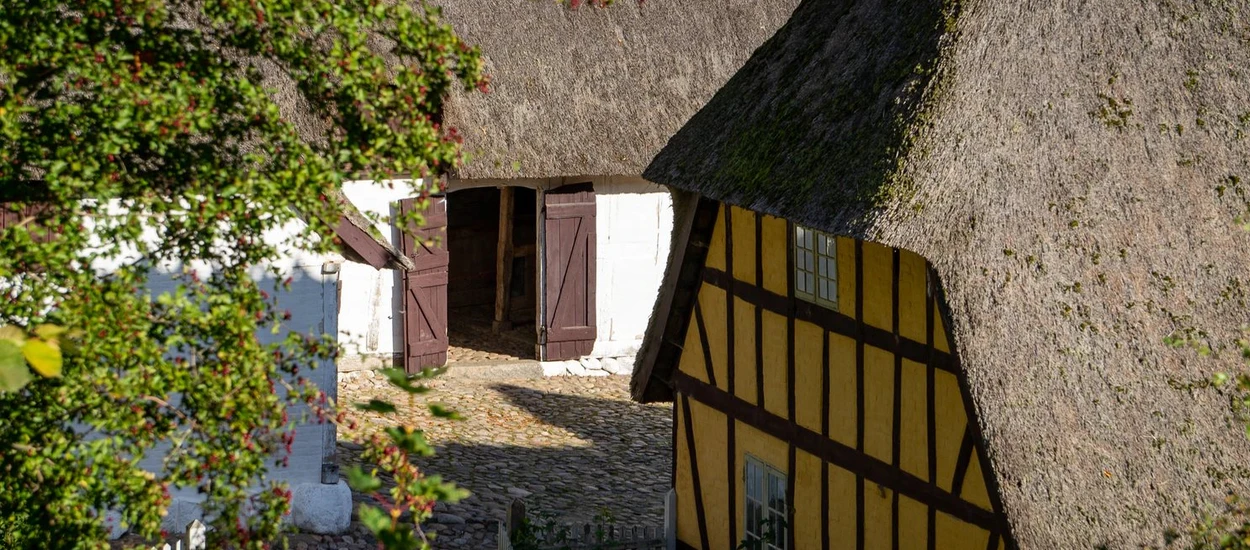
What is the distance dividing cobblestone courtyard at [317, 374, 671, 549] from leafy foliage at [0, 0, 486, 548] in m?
5.45

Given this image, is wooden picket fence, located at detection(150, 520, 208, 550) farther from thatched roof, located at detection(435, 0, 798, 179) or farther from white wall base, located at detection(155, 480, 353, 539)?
thatched roof, located at detection(435, 0, 798, 179)

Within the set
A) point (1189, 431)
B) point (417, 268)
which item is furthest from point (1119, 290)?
point (417, 268)

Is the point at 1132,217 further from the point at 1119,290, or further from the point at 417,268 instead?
Answer: the point at 417,268

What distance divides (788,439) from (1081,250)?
3063 millimetres

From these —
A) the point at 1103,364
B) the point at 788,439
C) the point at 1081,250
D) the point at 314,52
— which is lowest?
the point at 788,439

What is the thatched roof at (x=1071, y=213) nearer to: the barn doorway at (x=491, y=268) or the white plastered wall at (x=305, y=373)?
the white plastered wall at (x=305, y=373)

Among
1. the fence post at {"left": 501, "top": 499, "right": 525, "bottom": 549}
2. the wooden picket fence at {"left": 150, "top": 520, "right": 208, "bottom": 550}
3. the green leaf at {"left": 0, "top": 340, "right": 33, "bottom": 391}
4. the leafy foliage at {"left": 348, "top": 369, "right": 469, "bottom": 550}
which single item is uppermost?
the green leaf at {"left": 0, "top": 340, "right": 33, "bottom": 391}

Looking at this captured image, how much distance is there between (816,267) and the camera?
34.7 feet

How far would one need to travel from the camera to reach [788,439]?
11.1 meters

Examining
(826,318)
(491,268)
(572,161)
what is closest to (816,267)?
(826,318)

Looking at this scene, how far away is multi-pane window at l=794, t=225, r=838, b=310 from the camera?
34.2 ft

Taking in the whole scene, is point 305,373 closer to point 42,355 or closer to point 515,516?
point 515,516

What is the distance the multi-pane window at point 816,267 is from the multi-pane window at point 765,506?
4.77 feet

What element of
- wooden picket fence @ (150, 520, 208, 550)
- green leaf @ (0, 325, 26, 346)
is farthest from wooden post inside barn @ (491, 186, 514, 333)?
green leaf @ (0, 325, 26, 346)
